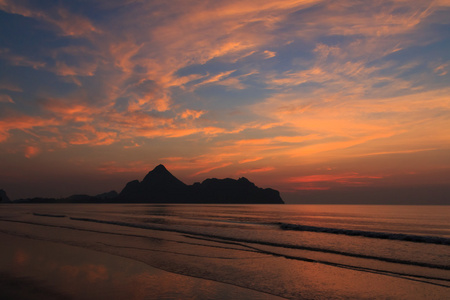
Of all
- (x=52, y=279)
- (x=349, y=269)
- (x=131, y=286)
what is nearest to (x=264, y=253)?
(x=349, y=269)

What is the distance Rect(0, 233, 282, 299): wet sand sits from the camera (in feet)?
34.8

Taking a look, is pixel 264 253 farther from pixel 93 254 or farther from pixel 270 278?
pixel 93 254

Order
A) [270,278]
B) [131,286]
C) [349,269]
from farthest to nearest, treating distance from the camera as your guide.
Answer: [349,269], [270,278], [131,286]

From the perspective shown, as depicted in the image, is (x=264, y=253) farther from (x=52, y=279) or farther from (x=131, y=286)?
(x=52, y=279)

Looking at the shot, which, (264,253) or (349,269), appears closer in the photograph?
(349,269)

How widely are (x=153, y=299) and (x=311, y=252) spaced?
14765mm

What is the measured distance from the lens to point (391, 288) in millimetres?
12305

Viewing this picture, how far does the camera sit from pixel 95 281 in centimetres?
1243

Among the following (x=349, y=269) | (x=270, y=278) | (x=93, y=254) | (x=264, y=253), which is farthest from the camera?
(x=264, y=253)

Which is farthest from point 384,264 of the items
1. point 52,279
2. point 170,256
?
point 52,279

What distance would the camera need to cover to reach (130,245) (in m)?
23.4

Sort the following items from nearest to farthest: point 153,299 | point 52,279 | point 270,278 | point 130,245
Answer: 1. point 153,299
2. point 52,279
3. point 270,278
4. point 130,245

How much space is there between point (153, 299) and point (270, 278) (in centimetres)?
585

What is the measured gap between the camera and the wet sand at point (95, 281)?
418 inches
